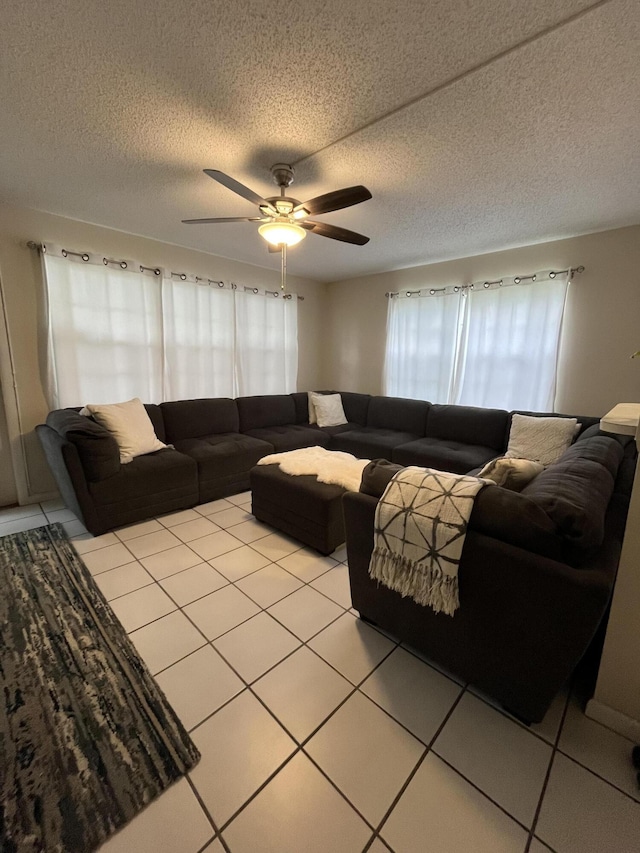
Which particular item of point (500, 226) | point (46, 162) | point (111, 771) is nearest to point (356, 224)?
point (500, 226)

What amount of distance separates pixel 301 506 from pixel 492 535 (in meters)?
1.38

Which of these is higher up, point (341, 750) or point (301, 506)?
point (301, 506)

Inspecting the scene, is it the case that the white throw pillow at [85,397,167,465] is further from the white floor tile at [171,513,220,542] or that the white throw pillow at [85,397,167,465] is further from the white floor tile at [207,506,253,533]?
the white floor tile at [207,506,253,533]

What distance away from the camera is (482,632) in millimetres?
1260

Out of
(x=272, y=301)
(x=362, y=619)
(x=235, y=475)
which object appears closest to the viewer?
(x=362, y=619)

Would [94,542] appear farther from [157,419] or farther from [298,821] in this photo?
[298,821]

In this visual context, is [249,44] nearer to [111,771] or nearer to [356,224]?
[356,224]

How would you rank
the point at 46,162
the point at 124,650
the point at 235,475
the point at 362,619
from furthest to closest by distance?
the point at 235,475
the point at 46,162
the point at 362,619
the point at 124,650

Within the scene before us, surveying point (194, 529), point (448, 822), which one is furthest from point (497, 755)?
point (194, 529)

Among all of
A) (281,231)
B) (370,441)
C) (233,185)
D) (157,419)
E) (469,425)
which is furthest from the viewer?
(370,441)

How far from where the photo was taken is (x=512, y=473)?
1.46 m

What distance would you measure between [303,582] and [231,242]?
10.4 feet

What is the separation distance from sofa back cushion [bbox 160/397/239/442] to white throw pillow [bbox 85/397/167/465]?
40cm

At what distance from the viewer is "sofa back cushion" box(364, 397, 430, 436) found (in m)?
4.03
